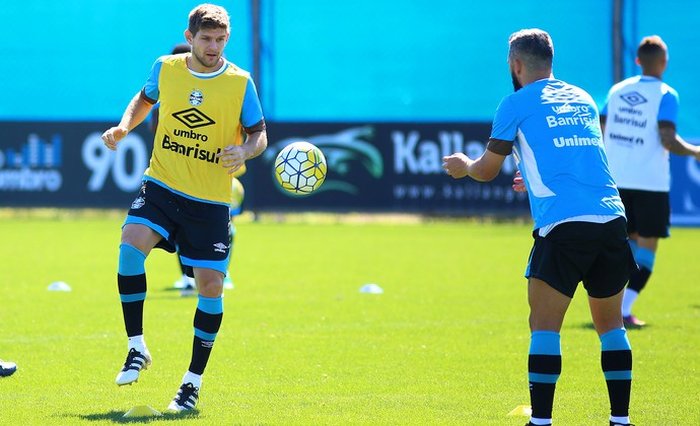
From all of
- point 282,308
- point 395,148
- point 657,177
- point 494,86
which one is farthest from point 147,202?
point 494,86

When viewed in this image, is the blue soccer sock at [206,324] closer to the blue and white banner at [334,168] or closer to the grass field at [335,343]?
the grass field at [335,343]

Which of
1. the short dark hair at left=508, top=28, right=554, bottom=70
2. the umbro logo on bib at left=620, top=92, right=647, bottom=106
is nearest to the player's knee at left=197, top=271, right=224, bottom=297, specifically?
the short dark hair at left=508, top=28, right=554, bottom=70

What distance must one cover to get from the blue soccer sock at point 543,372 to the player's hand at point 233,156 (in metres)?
1.99

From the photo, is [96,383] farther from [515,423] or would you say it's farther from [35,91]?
[35,91]

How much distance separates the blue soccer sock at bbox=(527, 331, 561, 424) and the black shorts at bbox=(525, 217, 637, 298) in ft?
0.84

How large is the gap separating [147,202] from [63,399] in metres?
1.24

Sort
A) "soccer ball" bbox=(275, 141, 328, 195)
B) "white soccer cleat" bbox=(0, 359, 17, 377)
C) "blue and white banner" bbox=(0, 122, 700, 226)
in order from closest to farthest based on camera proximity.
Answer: "soccer ball" bbox=(275, 141, 328, 195) → "white soccer cleat" bbox=(0, 359, 17, 377) → "blue and white banner" bbox=(0, 122, 700, 226)

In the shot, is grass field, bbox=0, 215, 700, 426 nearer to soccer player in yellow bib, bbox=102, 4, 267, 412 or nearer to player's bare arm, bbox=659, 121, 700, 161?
soccer player in yellow bib, bbox=102, 4, 267, 412

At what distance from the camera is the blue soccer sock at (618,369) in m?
6.08

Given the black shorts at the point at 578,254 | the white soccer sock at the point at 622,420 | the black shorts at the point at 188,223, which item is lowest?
the white soccer sock at the point at 622,420

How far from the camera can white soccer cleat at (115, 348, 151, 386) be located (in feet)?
22.0

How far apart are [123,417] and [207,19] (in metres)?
2.24

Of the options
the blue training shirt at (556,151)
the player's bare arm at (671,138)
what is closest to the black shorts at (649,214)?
the player's bare arm at (671,138)

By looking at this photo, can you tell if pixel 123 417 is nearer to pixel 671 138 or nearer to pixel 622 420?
pixel 622 420
